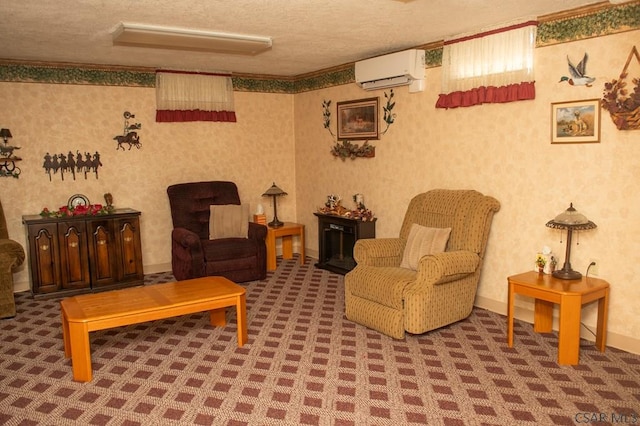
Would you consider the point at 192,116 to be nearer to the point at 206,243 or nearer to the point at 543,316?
the point at 206,243

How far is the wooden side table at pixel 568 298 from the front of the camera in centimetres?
340

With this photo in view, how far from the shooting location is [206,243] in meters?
5.61

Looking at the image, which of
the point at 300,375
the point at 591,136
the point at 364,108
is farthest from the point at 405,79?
the point at 300,375

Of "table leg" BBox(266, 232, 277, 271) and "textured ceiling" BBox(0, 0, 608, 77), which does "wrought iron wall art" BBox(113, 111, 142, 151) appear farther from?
"table leg" BBox(266, 232, 277, 271)

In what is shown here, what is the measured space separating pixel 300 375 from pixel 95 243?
10.3 ft

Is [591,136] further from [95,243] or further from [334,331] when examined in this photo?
[95,243]

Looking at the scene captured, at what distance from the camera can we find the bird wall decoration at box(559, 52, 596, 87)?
3.76 metres

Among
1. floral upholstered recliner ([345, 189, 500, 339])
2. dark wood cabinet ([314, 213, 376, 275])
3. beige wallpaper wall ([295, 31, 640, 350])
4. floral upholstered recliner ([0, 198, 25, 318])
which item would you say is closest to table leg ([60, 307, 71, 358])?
floral upholstered recliner ([0, 198, 25, 318])

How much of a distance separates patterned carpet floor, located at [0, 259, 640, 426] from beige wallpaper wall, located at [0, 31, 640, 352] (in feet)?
2.65

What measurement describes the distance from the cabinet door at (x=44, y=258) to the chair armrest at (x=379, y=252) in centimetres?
312

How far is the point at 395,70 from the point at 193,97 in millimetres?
2606

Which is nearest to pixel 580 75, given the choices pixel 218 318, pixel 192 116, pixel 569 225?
pixel 569 225

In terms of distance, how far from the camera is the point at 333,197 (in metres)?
6.32

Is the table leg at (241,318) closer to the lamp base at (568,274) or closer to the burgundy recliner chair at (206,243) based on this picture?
the burgundy recliner chair at (206,243)
